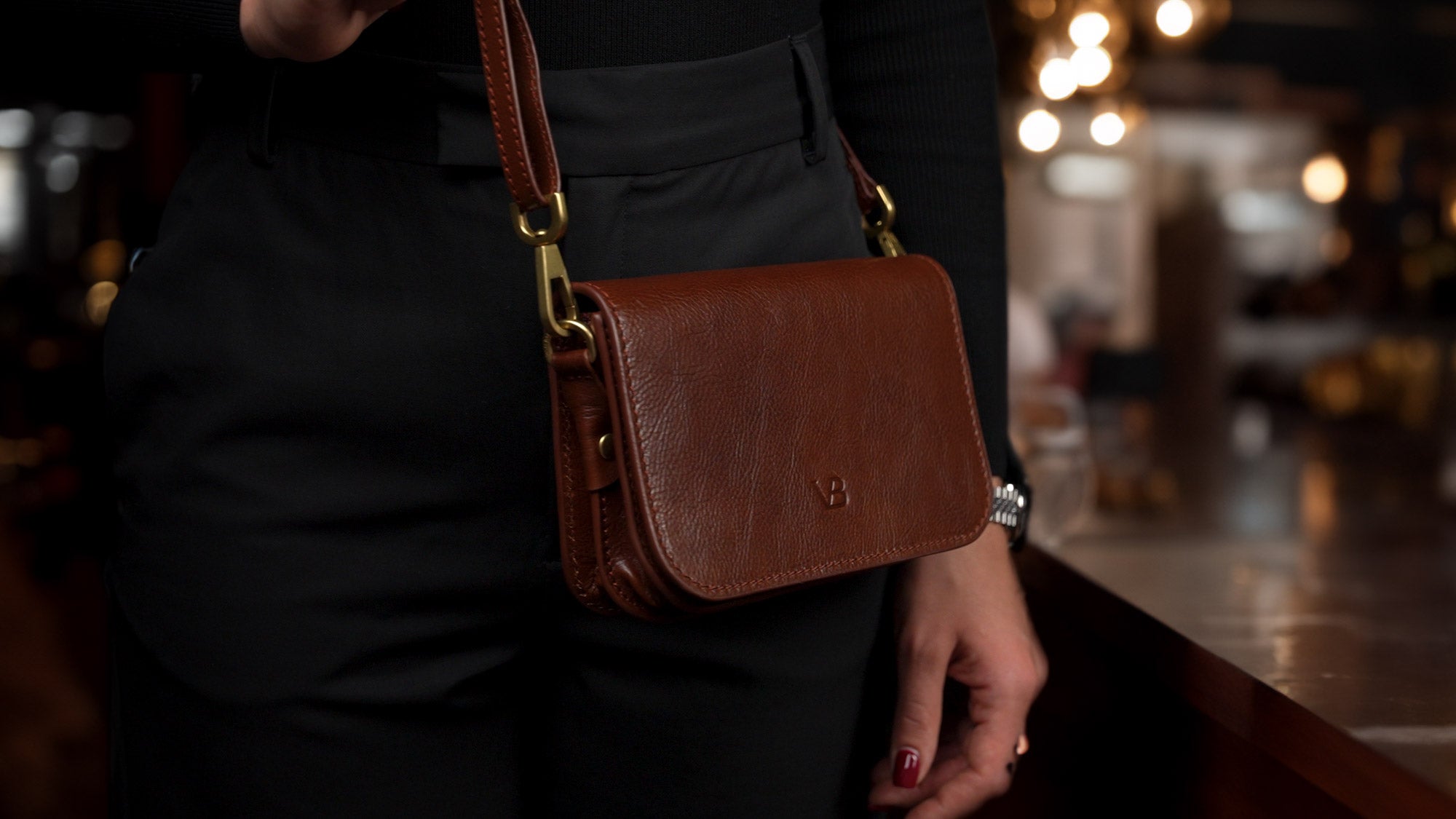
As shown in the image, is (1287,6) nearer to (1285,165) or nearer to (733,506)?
(1285,165)

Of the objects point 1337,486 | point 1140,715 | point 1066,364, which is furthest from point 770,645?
point 1066,364

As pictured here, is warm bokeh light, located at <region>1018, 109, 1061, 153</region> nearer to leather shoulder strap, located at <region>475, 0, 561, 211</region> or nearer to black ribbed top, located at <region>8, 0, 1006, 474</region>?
black ribbed top, located at <region>8, 0, 1006, 474</region>

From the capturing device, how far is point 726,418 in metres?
0.50

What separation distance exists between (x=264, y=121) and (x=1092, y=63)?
7.44 feet

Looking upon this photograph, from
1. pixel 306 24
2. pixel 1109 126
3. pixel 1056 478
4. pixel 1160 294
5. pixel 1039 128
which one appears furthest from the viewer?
pixel 1160 294

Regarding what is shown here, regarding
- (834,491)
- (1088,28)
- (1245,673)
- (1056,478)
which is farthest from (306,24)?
(1088,28)

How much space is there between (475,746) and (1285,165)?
612 cm

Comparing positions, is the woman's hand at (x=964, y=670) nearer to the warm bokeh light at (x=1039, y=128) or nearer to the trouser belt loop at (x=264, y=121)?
the trouser belt loop at (x=264, y=121)

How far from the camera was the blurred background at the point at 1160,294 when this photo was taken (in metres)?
1.77

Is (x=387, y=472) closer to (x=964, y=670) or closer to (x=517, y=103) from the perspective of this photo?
(x=517, y=103)

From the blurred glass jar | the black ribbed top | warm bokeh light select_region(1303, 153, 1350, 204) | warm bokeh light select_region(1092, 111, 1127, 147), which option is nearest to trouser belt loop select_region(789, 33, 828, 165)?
the black ribbed top

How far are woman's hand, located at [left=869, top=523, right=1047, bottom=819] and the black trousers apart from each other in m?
0.11

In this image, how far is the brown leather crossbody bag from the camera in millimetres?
476

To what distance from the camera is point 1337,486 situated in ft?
6.04
